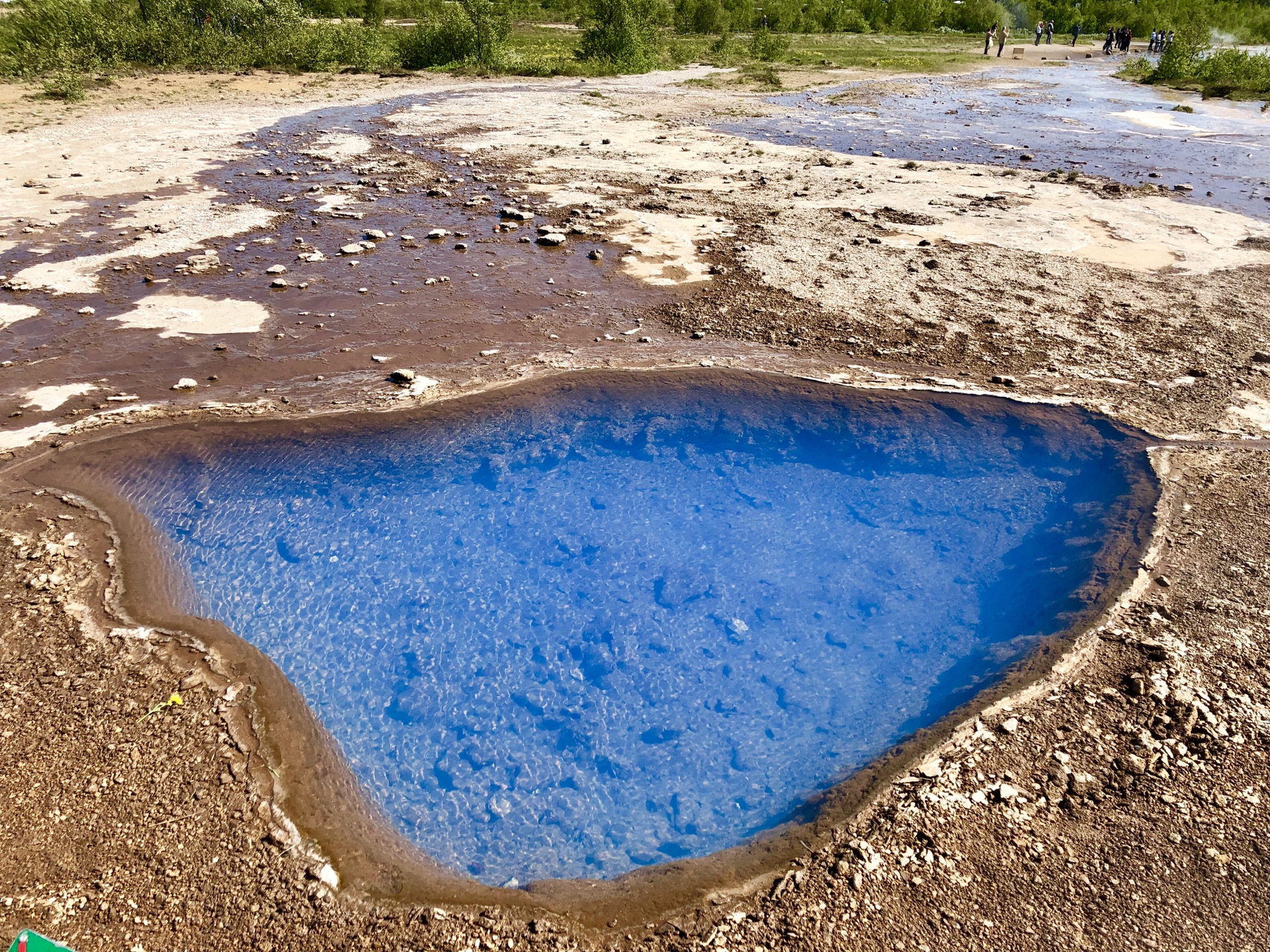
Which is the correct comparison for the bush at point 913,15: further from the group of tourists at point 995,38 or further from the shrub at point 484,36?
the shrub at point 484,36

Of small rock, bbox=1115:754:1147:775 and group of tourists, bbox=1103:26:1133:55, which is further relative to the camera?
group of tourists, bbox=1103:26:1133:55

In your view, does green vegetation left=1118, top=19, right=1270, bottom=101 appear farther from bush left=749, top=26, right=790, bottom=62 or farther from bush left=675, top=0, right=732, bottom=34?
bush left=675, top=0, right=732, bottom=34

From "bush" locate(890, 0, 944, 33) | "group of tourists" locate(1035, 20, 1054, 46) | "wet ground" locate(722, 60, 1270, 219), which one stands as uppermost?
"bush" locate(890, 0, 944, 33)

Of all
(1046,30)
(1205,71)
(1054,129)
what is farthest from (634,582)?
(1046,30)

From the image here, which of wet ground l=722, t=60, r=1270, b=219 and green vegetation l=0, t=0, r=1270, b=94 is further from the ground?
green vegetation l=0, t=0, r=1270, b=94

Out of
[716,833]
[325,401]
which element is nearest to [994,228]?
[325,401]

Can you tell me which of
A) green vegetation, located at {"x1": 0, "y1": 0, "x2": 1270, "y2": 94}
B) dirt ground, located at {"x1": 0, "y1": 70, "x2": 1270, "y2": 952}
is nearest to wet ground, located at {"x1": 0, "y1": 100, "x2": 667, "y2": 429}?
dirt ground, located at {"x1": 0, "y1": 70, "x2": 1270, "y2": 952}
